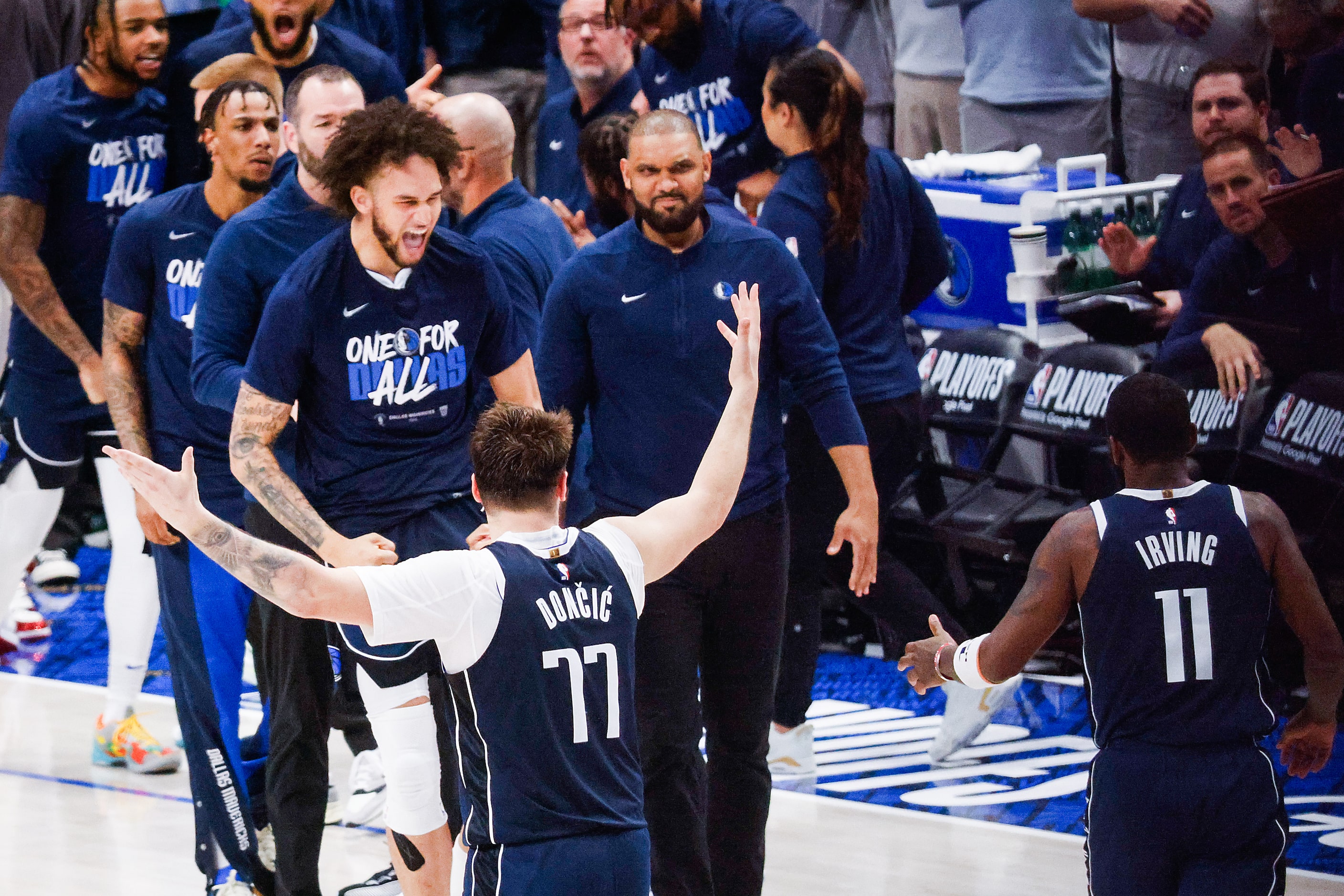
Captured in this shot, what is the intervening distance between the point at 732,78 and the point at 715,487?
316cm

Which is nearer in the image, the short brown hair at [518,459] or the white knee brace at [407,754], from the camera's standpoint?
the short brown hair at [518,459]

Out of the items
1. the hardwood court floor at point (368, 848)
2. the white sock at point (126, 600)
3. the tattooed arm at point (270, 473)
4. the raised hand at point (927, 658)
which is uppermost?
the tattooed arm at point (270, 473)

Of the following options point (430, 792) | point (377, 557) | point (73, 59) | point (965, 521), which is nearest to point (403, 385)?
point (377, 557)

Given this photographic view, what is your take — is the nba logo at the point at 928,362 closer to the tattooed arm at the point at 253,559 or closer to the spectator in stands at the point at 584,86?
the spectator in stands at the point at 584,86

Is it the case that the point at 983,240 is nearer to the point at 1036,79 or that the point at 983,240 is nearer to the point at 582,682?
the point at 1036,79

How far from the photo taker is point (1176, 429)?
3.50m

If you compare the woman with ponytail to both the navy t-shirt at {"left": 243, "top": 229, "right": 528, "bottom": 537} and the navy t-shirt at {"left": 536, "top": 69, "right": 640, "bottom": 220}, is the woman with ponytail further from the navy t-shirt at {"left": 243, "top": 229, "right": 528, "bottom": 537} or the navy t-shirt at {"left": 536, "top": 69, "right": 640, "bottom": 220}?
the navy t-shirt at {"left": 243, "top": 229, "right": 528, "bottom": 537}

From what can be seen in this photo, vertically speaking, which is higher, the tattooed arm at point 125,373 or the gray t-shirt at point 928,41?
the gray t-shirt at point 928,41

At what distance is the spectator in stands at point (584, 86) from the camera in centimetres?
649

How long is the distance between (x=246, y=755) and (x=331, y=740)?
1265 millimetres

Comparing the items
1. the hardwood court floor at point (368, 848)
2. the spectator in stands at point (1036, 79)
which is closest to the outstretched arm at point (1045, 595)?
the hardwood court floor at point (368, 848)

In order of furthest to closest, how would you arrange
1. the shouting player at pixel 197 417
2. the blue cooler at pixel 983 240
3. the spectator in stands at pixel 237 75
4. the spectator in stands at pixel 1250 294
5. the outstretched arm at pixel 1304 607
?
the blue cooler at pixel 983 240 → the spectator in stands at pixel 1250 294 → the spectator in stands at pixel 237 75 → the shouting player at pixel 197 417 → the outstretched arm at pixel 1304 607

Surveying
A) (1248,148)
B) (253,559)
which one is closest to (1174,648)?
(253,559)

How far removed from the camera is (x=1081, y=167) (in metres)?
6.29
